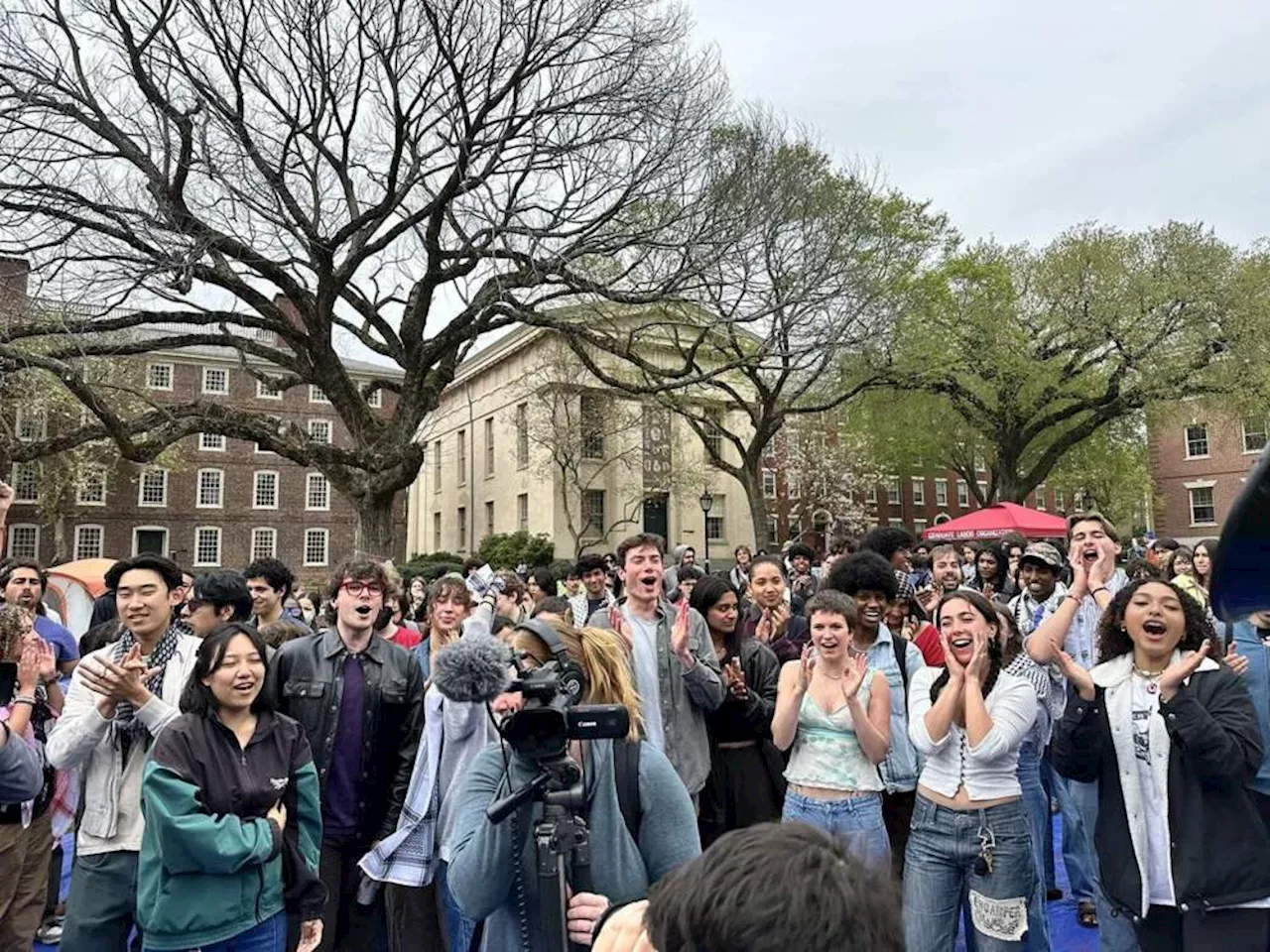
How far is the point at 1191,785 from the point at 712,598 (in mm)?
2368

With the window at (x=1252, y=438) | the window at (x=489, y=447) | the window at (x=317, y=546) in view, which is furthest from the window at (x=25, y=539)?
the window at (x=1252, y=438)

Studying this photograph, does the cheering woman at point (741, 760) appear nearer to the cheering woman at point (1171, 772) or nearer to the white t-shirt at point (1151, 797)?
the cheering woman at point (1171, 772)

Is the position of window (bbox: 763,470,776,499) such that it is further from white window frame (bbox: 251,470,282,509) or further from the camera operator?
the camera operator

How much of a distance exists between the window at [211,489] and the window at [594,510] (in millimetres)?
20746

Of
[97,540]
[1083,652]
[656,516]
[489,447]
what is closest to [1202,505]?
[656,516]

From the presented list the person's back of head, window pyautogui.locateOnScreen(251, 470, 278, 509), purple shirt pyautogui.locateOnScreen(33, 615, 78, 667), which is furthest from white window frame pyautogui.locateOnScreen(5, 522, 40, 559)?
the person's back of head

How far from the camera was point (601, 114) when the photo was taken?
1531 cm

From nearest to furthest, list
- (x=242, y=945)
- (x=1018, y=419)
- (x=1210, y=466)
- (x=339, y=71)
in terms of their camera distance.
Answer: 1. (x=242, y=945)
2. (x=339, y=71)
3. (x=1018, y=419)
4. (x=1210, y=466)

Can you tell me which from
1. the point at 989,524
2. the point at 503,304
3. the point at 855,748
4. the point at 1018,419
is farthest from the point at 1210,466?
the point at 855,748

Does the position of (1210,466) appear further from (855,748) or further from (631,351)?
(855,748)

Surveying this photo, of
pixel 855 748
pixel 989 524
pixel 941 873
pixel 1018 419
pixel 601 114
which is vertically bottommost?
pixel 941 873

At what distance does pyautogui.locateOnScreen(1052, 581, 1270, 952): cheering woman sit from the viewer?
2.82 metres

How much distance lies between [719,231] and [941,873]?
14.5 metres

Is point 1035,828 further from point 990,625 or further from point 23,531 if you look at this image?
point 23,531
